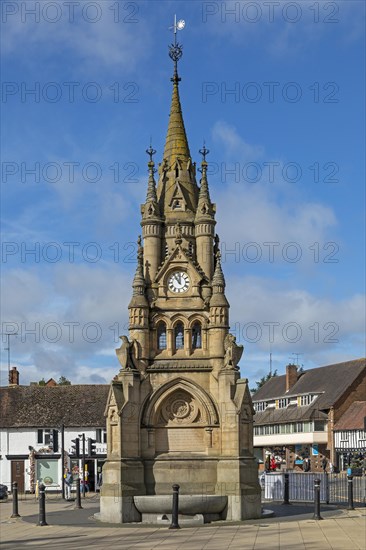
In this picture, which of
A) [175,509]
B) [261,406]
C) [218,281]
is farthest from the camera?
[261,406]

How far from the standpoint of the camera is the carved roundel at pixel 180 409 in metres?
33.3

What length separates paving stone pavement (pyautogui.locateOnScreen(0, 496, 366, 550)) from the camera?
77.2 feet

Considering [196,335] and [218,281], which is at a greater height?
[218,281]

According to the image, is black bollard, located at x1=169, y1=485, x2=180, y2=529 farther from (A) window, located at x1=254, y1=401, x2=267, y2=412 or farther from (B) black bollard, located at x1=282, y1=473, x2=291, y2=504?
(A) window, located at x1=254, y1=401, x2=267, y2=412

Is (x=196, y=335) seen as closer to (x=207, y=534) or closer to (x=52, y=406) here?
(x=207, y=534)

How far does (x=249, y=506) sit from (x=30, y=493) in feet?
113

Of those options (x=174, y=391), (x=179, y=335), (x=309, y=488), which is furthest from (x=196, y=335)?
(x=309, y=488)

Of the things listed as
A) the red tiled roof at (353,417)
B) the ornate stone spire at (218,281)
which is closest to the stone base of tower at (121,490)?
the ornate stone spire at (218,281)

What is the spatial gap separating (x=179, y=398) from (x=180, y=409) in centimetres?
45

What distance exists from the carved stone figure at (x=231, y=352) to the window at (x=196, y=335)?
1.43m

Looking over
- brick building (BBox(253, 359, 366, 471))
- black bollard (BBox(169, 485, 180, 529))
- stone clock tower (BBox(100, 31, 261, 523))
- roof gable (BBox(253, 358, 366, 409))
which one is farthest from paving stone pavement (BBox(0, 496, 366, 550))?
roof gable (BBox(253, 358, 366, 409))

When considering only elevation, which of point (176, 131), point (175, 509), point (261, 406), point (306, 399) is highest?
point (176, 131)

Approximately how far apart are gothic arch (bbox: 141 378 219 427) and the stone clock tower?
4 cm

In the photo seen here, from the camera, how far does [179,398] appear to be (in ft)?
110
